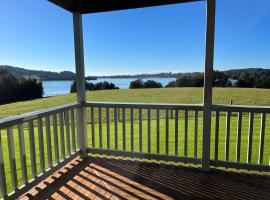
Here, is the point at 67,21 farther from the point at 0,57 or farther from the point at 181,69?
the point at 181,69

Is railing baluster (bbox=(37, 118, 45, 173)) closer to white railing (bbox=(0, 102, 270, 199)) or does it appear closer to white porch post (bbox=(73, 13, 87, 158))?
white railing (bbox=(0, 102, 270, 199))

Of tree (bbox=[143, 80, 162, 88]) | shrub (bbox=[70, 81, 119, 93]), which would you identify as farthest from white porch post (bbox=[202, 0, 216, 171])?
shrub (bbox=[70, 81, 119, 93])

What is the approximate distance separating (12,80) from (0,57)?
10.3 inches

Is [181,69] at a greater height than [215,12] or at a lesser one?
lesser

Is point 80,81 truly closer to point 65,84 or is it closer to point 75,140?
point 65,84

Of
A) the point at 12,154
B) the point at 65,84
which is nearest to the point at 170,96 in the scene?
the point at 65,84

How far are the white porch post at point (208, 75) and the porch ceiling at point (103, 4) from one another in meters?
0.62

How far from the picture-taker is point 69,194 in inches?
105

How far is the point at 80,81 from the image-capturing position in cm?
378

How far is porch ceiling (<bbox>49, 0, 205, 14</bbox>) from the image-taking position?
11.1 feet

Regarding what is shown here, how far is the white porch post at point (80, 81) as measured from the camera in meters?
3.65

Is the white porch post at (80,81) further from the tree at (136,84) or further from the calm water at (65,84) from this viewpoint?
the tree at (136,84)

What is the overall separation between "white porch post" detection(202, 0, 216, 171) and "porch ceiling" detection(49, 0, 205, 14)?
24.6 inches

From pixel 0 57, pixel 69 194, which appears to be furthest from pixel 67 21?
pixel 69 194
